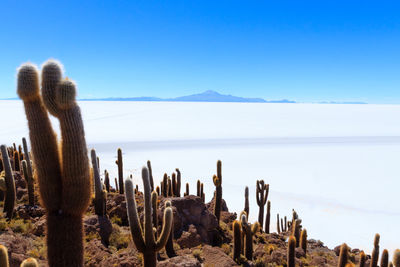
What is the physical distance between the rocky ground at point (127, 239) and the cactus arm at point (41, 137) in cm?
263

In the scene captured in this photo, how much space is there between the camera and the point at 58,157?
3.44 m

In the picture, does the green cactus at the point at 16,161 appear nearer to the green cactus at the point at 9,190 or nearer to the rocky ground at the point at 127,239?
the rocky ground at the point at 127,239

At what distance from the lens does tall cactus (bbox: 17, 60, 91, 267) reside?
3244 mm

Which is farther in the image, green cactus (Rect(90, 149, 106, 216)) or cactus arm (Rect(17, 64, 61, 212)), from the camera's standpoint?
green cactus (Rect(90, 149, 106, 216))

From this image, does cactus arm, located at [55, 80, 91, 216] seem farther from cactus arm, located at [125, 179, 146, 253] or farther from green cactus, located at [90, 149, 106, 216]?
green cactus, located at [90, 149, 106, 216]

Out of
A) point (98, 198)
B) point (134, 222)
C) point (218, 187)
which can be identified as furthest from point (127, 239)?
point (218, 187)

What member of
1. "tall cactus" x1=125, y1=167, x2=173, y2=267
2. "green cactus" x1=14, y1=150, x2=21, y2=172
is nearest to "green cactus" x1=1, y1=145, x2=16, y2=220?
"tall cactus" x1=125, y1=167, x2=173, y2=267

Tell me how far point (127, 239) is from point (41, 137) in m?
5.10

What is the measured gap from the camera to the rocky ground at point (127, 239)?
5.92 m

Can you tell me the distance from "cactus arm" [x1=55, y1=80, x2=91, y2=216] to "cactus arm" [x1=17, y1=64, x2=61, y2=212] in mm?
131

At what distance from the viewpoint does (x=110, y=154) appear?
101 ft

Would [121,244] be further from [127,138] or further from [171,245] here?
[127,138]

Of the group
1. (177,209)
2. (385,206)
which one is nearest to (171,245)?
(177,209)

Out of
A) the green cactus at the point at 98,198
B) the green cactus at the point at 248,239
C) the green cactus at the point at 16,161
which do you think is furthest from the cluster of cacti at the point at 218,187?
the green cactus at the point at 16,161
